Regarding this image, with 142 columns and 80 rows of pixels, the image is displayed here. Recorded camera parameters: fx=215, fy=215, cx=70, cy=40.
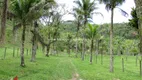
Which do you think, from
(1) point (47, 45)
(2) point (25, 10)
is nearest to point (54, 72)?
(2) point (25, 10)

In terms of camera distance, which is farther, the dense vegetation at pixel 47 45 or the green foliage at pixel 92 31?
the green foliage at pixel 92 31

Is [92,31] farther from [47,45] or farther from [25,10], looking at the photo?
[25,10]

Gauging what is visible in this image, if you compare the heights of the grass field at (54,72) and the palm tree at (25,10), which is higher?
the palm tree at (25,10)

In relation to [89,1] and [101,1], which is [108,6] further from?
[89,1]

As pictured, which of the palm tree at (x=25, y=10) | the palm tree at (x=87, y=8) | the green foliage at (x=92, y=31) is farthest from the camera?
the palm tree at (x=87, y=8)

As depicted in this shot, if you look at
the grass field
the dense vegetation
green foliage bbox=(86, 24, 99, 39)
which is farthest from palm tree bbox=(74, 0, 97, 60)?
the grass field

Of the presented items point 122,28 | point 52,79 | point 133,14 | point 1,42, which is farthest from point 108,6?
point 122,28

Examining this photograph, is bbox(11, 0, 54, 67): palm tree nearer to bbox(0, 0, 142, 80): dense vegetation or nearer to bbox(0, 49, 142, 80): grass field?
bbox(0, 0, 142, 80): dense vegetation

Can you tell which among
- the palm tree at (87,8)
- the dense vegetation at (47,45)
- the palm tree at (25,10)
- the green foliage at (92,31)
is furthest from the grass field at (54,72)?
the palm tree at (87,8)

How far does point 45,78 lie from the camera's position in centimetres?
1354

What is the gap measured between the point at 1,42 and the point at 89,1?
29181 mm

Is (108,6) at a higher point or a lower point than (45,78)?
higher

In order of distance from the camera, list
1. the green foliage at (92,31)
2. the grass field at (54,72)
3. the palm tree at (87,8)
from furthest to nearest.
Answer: the palm tree at (87,8), the green foliage at (92,31), the grass field at (54,72)

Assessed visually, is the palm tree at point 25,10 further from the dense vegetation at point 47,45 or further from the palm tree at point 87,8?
the palm tree at point 87,8
